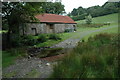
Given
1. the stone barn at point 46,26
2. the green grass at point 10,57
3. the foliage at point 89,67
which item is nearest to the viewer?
the foliage at point 89,67

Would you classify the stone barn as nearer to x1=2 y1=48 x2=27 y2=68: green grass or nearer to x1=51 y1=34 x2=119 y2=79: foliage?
x1=2 y1=48 x2=27 y2=68: green grass

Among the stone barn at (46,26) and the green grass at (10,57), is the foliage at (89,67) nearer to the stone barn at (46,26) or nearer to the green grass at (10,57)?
the green grass at (10,57)

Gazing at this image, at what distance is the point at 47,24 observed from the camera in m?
21.1

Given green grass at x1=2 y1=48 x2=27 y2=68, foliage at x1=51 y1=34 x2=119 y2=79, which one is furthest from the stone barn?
foliage at x1=51 y1=34 x2=119 y2=79

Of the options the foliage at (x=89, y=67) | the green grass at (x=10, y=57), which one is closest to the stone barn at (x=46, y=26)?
the green grass at (x=10, y=57)

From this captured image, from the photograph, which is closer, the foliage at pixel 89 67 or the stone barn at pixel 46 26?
the foliage at pixel 89 67

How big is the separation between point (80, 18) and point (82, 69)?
40332mm

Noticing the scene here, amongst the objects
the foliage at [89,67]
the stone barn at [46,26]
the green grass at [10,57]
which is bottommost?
the green grass at [10,57]

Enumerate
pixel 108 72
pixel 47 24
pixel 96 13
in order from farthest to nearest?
pixel 96 13 < pixel 47 24 < pixel 108 72

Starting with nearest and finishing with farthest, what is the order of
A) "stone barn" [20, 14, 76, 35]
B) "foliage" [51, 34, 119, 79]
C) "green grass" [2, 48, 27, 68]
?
"foliage" [51, 34, 119, 79], "green grass" [2, 48, 27, 68], "stone barn" [20, 14, 76, 35]

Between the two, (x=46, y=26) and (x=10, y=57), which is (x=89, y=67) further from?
(x=46, y=26)

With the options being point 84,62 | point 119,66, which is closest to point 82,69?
point 84,62

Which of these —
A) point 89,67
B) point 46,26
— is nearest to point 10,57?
point 89,67

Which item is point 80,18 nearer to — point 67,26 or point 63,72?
point 67,26
